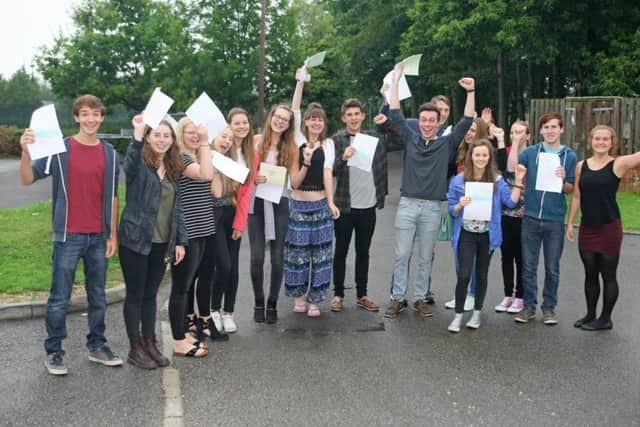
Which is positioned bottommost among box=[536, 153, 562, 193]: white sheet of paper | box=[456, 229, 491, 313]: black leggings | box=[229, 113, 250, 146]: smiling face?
box=[456, 229, 491, 313]: black leggings

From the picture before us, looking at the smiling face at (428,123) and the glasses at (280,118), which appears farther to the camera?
the smiling face at (428,123)

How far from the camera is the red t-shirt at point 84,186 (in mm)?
4734

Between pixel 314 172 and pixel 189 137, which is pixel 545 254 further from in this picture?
pixel 189 137

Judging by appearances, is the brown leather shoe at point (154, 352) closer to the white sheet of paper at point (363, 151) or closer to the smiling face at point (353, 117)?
the white sheet of paper at point (363, 151)

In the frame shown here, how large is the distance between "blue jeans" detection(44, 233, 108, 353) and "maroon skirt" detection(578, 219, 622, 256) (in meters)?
4.09

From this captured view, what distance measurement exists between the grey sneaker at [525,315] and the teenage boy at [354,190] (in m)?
1.31

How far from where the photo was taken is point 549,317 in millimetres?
6250

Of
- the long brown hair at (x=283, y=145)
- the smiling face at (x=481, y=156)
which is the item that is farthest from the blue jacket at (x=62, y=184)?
the smiling face at (x=481, y=156)

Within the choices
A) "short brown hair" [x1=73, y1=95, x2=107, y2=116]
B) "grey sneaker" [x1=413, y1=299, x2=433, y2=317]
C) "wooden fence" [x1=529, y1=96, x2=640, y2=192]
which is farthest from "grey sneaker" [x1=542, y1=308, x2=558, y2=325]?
"wooden fence" [x1=529, y1=96, x2=640, y2=192]

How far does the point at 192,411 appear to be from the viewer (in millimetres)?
4266

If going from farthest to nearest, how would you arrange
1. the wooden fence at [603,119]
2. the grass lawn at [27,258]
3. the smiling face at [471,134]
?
the wooden fence at [603,119], the grass lawn at [27,258], the smiling face at [471,134]

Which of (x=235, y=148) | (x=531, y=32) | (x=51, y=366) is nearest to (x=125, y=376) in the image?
(x=51, y=366)

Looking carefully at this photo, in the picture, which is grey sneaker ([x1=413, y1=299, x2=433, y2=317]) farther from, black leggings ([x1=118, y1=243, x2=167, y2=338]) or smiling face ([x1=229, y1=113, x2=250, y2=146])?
black leggings ([x1=118, y1=243, x2=167, y2=338])

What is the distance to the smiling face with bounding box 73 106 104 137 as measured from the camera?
4.76 m
